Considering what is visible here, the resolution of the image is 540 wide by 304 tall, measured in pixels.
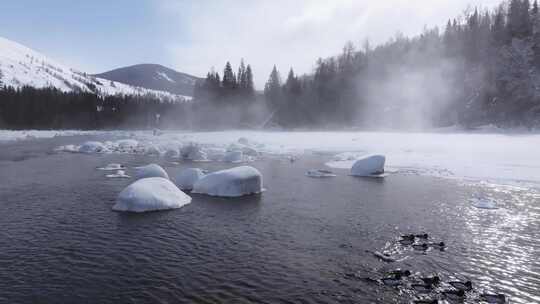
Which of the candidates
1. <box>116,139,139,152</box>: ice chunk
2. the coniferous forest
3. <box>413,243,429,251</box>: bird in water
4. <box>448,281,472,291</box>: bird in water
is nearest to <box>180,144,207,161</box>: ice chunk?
<box>116,139,139,152</box>: ice chunk

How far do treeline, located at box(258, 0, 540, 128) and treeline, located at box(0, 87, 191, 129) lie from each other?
44.0m

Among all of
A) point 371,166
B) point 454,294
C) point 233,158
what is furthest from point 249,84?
point 454,294

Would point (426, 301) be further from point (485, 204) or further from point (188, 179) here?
point (188, 179)

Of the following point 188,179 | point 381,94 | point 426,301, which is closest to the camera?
point 426,301

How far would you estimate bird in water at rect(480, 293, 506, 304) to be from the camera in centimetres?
1049

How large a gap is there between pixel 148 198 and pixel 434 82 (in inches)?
3997

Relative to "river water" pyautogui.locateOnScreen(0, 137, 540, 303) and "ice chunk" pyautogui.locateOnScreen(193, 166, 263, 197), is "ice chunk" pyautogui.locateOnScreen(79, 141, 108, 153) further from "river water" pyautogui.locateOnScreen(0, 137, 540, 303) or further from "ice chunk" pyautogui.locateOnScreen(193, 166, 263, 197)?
"ice chunk" pyautogui.locateOnScreen(193, 166, 263, 197)

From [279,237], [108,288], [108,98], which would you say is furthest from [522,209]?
[108,98]

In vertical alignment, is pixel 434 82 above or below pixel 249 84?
below

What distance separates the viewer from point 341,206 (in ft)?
70.8

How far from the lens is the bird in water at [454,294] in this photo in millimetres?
10628

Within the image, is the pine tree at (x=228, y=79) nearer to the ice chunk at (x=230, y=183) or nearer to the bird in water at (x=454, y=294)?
the ice chunk at (x=230, y=183)

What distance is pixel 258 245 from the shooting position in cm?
1497

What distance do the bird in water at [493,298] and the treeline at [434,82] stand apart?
74466 millimetres
